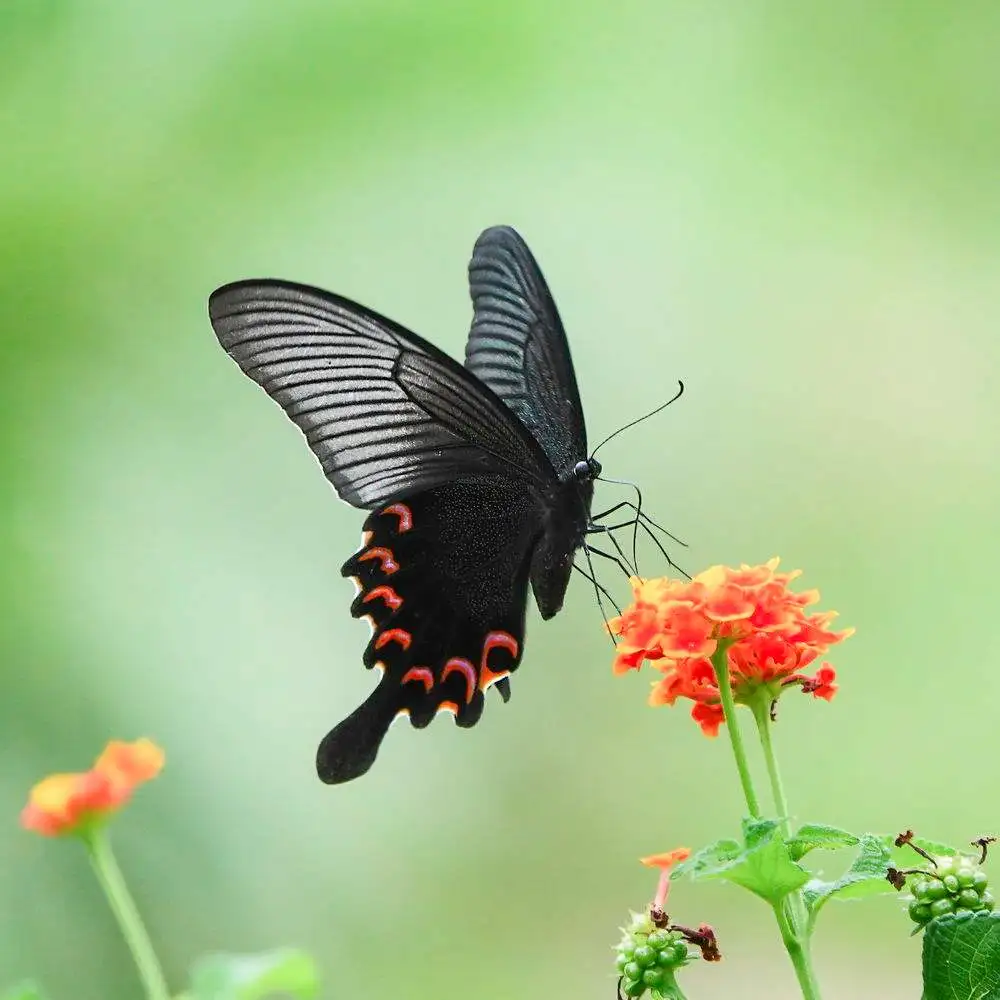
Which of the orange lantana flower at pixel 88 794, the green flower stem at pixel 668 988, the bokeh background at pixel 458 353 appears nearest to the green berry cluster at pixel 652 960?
the green flower stem at pixel 668 988

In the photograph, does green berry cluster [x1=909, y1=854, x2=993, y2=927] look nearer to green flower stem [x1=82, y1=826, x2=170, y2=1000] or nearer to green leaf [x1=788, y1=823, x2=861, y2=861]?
green leaf [x1=788, y1=823, x2=861, y2=861]

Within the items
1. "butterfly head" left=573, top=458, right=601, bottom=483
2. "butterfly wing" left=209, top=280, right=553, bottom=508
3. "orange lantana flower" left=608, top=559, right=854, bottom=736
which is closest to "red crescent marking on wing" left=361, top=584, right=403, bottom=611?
"butterfly wing" left=209, top=280, right=553, bottom=508

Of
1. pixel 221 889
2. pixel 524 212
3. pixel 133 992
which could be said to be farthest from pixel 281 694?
pixel 524 212

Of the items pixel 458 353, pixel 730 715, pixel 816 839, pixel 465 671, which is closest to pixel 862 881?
pixel 816 839

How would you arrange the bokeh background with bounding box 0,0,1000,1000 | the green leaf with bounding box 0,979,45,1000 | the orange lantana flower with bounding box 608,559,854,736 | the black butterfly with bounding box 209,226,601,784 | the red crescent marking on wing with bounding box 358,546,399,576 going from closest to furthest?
the green leaf with bounding box 0,979,45,1000 → the orange lantana flower with bounding box 608,559,854,736 → the black butterfly with bounding box 209,226,601,784 → the red crescent marking on wing with bounding box 358,546,399,576 → the bokeh background with bounding box 0,0,1000,1000

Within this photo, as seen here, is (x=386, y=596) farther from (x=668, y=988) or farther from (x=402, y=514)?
(x=668, y=988)

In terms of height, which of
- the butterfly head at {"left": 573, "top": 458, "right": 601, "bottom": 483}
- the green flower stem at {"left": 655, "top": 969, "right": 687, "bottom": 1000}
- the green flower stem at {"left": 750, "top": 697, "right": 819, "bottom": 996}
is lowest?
the green flower stem at {"left": 655, "top": 969, "right": 687, "bottom": 1000}
